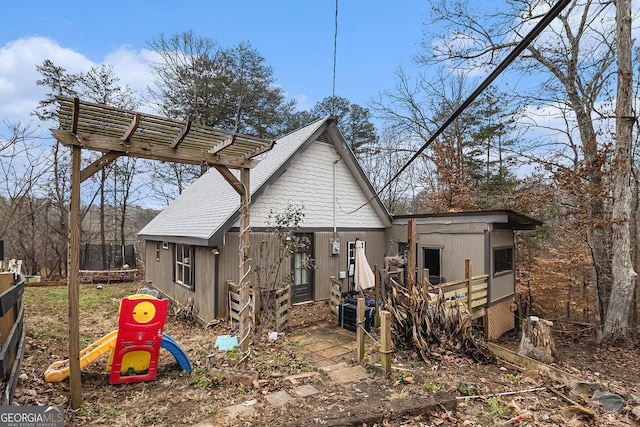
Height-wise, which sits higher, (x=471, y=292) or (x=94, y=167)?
(x=94, y=167)

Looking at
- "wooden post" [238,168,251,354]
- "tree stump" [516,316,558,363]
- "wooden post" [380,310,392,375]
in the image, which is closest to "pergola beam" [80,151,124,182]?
"wooden post" [238,168,251,354]

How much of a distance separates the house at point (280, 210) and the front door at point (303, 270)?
30 mm

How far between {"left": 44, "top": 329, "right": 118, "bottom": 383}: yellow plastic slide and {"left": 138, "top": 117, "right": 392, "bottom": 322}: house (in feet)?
9.82

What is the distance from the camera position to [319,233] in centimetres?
1005

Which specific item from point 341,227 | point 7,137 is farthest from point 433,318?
point 7,137

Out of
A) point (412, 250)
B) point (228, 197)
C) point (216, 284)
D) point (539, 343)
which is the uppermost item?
point (228, 197)

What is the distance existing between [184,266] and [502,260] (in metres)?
9.50

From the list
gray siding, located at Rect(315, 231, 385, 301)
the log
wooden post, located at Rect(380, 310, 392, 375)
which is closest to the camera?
the log

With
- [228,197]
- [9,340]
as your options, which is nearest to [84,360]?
[9,340]

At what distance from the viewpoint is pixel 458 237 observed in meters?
9.59

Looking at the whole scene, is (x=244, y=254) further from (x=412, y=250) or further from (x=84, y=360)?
(x=412, y=250)

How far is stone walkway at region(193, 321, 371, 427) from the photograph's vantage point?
3881 mm

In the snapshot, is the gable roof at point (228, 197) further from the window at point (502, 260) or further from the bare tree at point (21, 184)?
the bare tree at point (21, 184)

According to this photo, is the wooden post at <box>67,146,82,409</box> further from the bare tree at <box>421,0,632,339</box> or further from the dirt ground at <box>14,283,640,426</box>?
the bare tree at <box>421,0,632,339</box>
